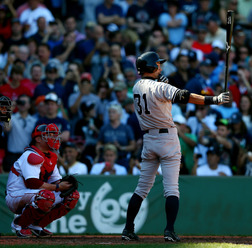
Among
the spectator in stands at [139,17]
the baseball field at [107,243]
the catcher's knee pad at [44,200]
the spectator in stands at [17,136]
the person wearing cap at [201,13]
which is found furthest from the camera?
the person wearing cap at [201,13]

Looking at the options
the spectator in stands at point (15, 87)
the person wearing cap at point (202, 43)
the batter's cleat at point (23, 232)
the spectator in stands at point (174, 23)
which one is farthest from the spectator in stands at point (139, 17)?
the batter's cleat at point (23, 232)

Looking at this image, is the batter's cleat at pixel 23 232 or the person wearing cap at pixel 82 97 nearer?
the batter's cleat at pixel 23 232

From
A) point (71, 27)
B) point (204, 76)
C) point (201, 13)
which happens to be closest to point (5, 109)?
point (204, 76)

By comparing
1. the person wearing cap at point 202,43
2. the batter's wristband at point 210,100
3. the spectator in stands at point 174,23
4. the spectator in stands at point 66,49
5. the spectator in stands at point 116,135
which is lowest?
the spectator in stands at point 116,135

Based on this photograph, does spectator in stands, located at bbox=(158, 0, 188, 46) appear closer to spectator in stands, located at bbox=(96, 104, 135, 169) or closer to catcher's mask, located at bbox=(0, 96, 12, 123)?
spectator in stands, located at bbox=(96, 104, 135, 169)

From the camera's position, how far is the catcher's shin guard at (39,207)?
741 cm

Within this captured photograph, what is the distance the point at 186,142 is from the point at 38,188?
170 inches

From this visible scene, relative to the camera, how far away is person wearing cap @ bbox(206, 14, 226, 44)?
15406 millimetres

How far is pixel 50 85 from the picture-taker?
12.7 metres

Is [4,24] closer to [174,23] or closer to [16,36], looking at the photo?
[16,36]

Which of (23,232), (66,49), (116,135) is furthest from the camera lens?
(66,49)

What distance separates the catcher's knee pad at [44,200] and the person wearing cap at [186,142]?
4079mm

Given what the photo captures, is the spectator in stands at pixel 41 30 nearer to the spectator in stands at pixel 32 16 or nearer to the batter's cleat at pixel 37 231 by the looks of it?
the spectator in stands at pixel 32 16

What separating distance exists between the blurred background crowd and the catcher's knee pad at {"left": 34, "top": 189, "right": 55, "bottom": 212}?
6.05ft
